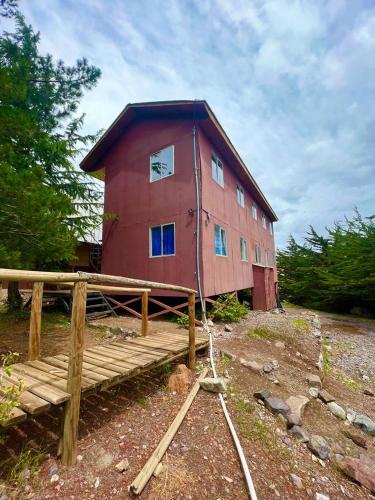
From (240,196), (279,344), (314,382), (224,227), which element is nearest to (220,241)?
(224,227)

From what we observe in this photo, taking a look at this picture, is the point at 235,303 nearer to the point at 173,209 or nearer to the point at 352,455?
the point at 173,209

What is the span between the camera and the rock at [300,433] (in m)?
2.84

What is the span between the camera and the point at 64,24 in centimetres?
560

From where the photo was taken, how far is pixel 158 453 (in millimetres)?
2156

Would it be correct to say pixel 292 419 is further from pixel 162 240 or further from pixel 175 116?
pixel 175 116

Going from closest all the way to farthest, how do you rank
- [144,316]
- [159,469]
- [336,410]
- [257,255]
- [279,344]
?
[159,469]
[336,410]
[144,316]
[279,344]
[257,255]

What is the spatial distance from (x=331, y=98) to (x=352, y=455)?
11738mm

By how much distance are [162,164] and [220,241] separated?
156 inches

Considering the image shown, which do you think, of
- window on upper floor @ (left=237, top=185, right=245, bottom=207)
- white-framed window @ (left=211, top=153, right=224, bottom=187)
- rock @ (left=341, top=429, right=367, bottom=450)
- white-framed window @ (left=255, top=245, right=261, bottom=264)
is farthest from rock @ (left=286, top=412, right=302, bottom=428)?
white-framed window @ (left=255, top=245, right=261, bottom=264)

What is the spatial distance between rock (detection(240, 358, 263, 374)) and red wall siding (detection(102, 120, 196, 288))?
137 inches

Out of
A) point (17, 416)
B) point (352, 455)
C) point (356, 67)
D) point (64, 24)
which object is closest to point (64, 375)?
point (17, 416)

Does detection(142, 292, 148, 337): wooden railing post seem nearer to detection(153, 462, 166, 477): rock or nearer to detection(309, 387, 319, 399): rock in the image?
detection(153, 462, 166, 477): rock

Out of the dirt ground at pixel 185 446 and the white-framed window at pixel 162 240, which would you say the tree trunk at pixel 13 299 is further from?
the white-framed window at pixel 162 240

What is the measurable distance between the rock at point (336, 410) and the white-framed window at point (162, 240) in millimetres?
5893
